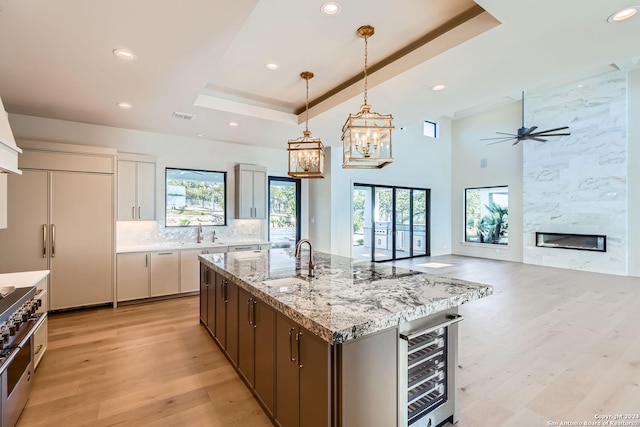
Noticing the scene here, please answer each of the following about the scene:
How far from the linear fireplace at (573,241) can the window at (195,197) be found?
26.3 ft

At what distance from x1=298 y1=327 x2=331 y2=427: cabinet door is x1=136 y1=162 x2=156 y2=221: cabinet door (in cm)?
434

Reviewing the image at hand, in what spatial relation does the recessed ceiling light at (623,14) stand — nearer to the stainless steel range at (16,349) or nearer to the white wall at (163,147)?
the stainless steel range at (16,349)

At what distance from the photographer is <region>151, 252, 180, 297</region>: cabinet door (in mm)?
4852

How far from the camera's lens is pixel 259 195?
622 cm

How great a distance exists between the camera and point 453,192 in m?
10.1

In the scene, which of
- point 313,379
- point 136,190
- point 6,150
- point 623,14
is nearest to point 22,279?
point 6,150

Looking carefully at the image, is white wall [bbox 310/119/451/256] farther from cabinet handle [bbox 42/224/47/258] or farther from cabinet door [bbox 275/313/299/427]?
cabinet door [bbox 275/313/299/427]

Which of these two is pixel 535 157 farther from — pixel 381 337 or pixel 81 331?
pixel 81 331

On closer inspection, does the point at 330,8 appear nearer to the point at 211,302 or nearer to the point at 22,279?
the point at 211,302

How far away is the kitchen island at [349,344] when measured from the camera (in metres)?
1.50

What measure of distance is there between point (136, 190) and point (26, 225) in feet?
4.54

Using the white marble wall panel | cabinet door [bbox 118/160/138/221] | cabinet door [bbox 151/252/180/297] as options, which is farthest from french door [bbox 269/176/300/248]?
the white marble wall panel

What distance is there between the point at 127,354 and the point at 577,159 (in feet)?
31.8

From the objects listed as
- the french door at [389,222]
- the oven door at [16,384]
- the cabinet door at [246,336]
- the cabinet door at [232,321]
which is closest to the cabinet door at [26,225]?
the oven door at [16,384]
